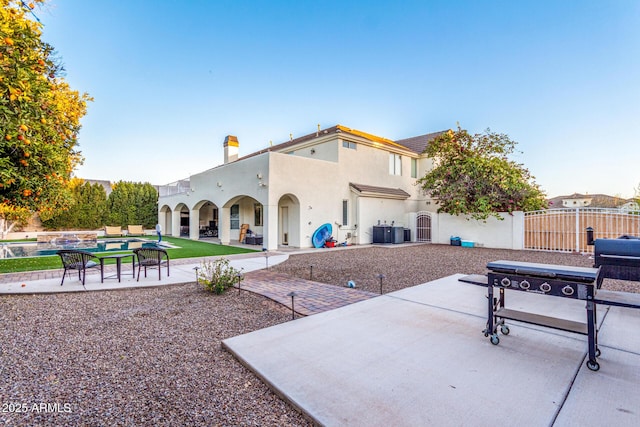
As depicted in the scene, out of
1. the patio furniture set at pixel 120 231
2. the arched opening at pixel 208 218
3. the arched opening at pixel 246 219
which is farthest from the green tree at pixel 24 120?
the arched opening at pixel 208 218

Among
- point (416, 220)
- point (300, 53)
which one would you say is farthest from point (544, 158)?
point (300, 53)

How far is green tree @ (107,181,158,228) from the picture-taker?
26.8 meters

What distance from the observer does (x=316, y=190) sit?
16.3 m

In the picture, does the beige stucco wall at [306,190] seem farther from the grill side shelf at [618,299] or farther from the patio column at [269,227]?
the grill side shelf at [618,299]

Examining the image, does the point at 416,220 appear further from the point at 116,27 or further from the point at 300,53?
the point at 116,27

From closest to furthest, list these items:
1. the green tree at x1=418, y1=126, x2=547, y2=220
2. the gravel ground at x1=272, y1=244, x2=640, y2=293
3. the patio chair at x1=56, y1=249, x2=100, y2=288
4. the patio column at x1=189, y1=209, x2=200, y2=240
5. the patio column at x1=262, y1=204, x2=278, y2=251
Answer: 1. the patio chair at x1=56, y1=249, x2=100, y2=288
2. the gravel ground at x1=272, y1=244, x2=640, y2=293
3. the patio column at x1=262, y1=204, x2=278, y2=251
4. the green tree at x1=418, y1=126, x2=547, y2=220
5. the patio column at x1=189, y1=209, x2=200, y2=240

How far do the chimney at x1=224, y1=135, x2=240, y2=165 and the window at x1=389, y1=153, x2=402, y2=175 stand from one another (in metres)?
13.4

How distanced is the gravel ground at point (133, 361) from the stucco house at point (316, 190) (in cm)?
907

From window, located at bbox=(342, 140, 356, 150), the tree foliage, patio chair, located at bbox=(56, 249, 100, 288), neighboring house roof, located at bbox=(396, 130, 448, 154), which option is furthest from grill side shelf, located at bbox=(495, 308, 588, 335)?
the tree foliage

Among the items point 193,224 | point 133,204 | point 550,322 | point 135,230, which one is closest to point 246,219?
point 193,224

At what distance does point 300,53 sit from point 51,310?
1367 centimetres

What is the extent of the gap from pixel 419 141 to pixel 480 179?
968 centimetres

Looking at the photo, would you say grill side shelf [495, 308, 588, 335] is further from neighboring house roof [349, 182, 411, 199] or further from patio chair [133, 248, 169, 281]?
neighboring house roof [349, 182, 411, 199]

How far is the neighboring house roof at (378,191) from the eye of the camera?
699 inches
